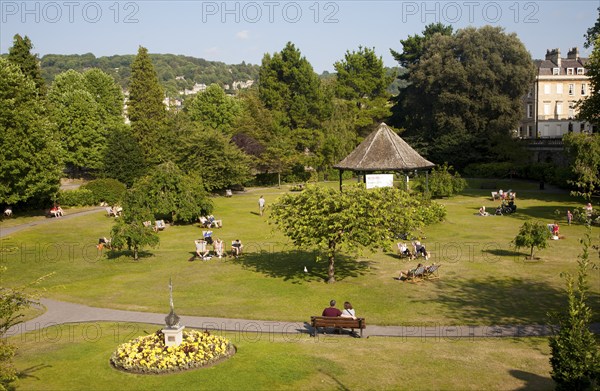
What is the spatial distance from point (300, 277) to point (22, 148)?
91.9 feet

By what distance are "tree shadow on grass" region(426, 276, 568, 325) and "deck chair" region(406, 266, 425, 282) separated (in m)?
1.12

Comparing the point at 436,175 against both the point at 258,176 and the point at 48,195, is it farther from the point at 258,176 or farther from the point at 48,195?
the point at 48,195

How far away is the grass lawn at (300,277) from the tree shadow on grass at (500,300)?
0.04 m

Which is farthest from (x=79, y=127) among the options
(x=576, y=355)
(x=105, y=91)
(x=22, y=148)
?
(x=576, y=355)

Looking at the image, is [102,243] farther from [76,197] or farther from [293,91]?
[293,91]

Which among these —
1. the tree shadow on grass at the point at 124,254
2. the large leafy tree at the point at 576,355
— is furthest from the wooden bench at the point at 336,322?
the tree shadow on grass at the point at 124,254

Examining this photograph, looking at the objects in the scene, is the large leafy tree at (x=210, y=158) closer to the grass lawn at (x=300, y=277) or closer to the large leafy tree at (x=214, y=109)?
the grass lawn at (x=300, y=277)

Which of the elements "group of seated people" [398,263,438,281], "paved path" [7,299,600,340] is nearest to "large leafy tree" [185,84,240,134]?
"group of seated people" [398,263,438,281]

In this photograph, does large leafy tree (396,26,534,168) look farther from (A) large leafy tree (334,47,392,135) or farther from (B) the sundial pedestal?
(B) the sundial pedestal

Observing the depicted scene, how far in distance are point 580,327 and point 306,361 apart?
23.5ft

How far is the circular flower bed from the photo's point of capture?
1530 centimetres

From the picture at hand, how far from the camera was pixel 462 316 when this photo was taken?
2088cm

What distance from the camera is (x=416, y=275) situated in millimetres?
26047

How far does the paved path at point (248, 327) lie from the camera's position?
1883 centimetres
